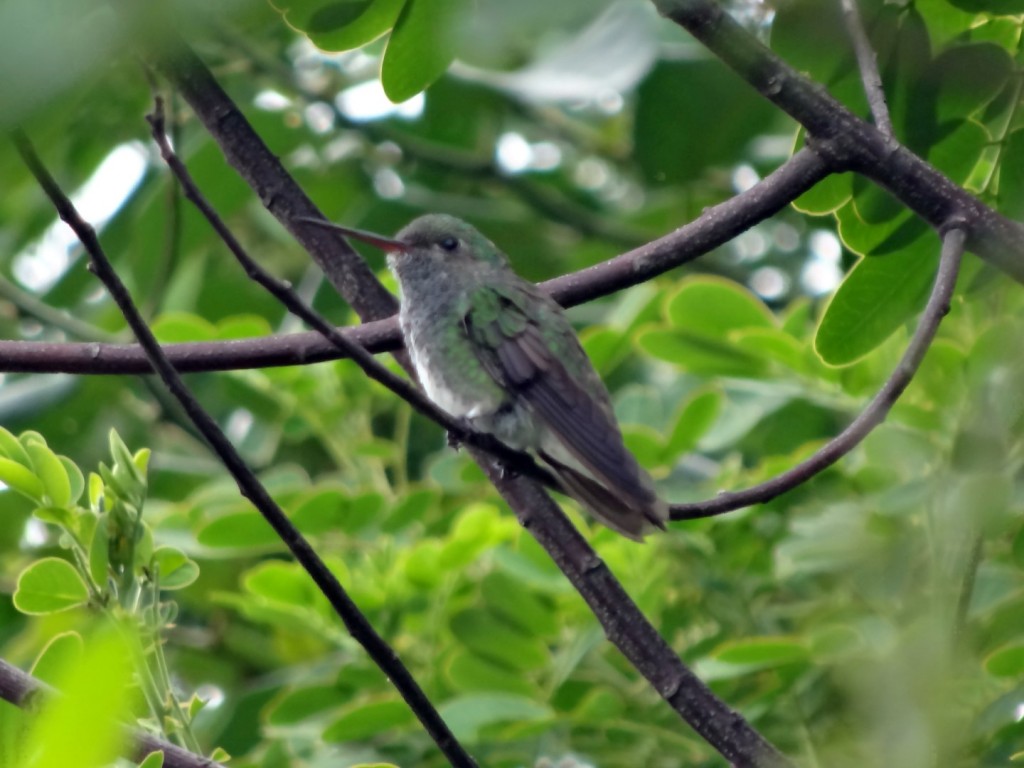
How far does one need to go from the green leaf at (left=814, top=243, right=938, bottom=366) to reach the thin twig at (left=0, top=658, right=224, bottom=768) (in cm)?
140

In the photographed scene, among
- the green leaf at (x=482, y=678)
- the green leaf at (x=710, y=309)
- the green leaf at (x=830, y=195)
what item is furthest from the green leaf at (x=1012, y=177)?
the green leaf at (x=482, y=678)

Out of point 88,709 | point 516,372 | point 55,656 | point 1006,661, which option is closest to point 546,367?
point 516,372

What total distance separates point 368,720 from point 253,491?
4.27 ft

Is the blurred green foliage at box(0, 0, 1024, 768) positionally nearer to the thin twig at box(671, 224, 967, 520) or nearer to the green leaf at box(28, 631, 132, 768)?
the green leaf at box(28, 631, 132, 768)

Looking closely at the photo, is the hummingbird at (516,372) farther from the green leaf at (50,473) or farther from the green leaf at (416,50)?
the green leaf at (50,473)

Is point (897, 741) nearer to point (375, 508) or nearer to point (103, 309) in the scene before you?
point (375, 508)

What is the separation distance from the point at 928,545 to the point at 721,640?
3.98 ft

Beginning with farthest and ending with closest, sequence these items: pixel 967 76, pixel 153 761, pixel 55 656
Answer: pixel 967 76 < pixel 55 656 < pixel 153 761


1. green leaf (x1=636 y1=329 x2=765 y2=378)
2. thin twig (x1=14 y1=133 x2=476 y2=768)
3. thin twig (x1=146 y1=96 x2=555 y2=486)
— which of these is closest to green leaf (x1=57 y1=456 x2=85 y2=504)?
thin twig (x1=14 y1=133 x2=476 y2=768)

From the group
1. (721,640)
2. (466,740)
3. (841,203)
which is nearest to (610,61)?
(841,203)

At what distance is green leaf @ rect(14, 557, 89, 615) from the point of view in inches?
82.9

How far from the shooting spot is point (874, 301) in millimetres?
2553

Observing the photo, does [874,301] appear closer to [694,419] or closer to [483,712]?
[694,419]

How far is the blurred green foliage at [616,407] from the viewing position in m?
1.88
